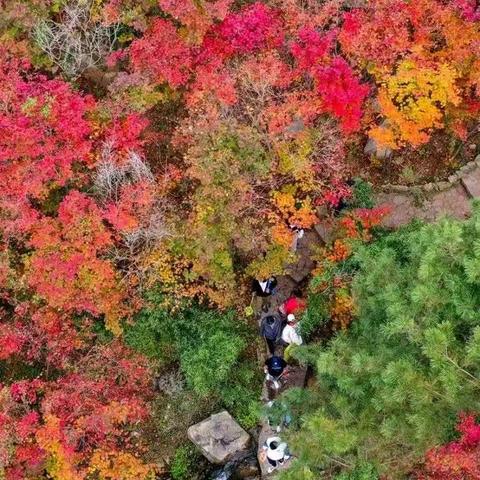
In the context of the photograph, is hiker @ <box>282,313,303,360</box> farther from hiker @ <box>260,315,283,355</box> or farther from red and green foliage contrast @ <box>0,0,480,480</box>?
red and green foliage contrast @ <box>0,0,480,480</box>

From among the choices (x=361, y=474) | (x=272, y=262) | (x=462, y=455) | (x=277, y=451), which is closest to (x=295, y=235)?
(x=272, y=262)

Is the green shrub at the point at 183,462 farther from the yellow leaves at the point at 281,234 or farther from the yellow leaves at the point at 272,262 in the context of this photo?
the yellow leaves at the point at 281,234

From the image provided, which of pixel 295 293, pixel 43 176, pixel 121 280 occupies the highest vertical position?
pixel 43 176

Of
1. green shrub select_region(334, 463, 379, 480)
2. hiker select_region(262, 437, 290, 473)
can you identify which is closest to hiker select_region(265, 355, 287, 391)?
hiker select_region(262, 437, 290, 473)

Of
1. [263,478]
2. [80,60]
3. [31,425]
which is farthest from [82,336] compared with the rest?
[80,60]

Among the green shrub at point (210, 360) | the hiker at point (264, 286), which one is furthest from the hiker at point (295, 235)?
the green shrub at point (210, 360)

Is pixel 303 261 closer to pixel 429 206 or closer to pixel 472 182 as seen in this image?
pixel 429 206

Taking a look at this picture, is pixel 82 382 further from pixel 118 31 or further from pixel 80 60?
pixel 118 31
